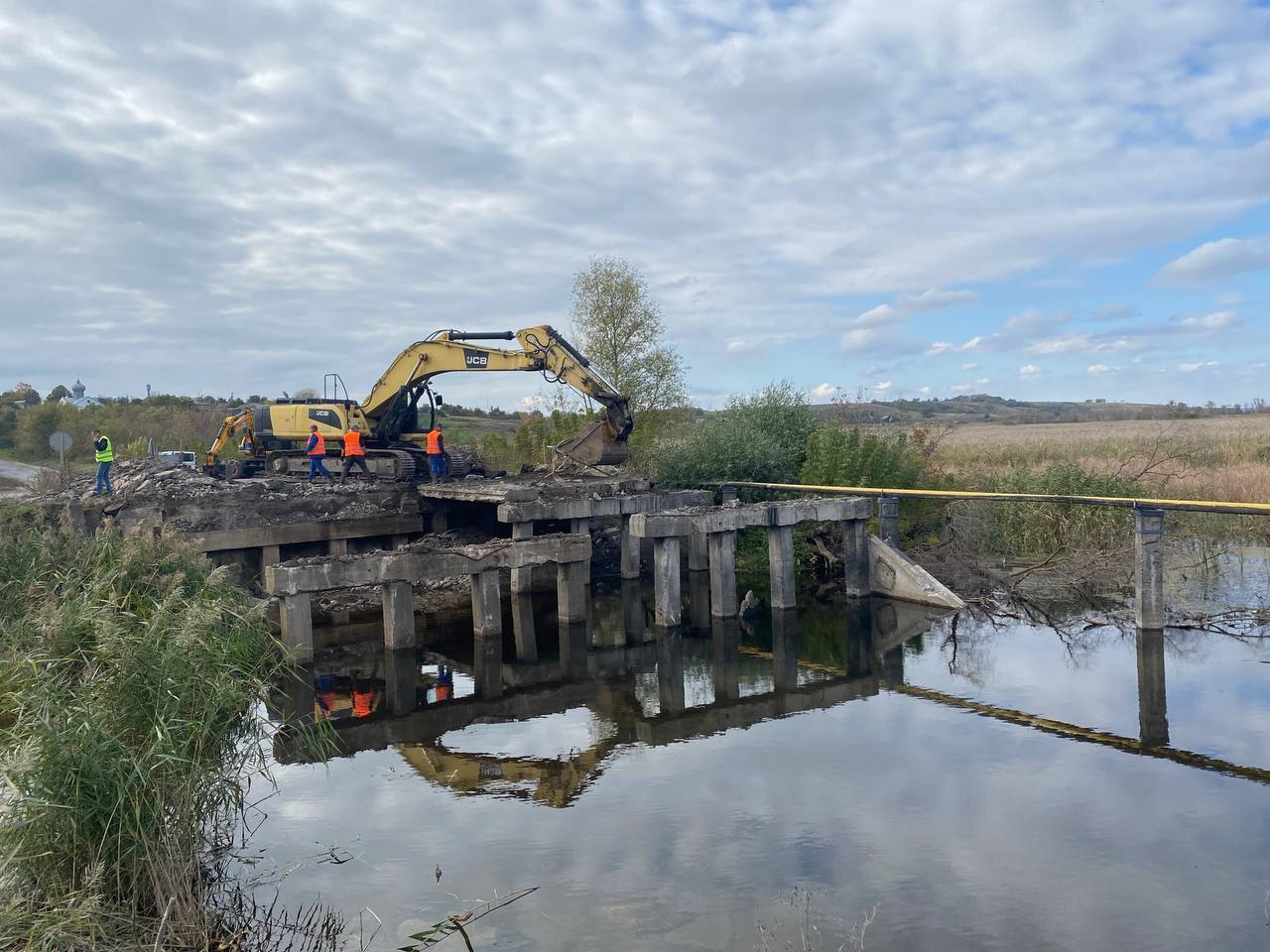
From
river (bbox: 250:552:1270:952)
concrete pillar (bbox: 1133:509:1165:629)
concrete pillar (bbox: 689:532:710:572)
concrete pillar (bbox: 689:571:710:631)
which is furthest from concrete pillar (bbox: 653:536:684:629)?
concrete pillar (bbox: 1133:509:1165:629)

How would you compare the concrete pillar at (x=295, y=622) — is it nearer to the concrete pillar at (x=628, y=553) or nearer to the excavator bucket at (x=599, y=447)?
the concrete pillar at (x=628, y=553)

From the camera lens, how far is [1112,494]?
15.8 metres

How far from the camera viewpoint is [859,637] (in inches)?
511

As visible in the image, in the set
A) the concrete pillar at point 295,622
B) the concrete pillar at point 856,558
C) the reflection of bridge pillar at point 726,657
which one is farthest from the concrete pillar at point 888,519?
the concrete pillar at point 295,622

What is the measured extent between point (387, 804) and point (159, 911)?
98.5 inches

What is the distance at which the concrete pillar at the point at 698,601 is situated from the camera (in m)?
14.2

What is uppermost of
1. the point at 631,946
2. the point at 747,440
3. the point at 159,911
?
the point at 747,440

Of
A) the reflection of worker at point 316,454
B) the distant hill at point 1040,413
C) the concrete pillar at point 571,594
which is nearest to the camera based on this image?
the concrete pillar at point 571,594

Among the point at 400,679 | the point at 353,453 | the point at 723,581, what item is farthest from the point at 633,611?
the point at 353,453

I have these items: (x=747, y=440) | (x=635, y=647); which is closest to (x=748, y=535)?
(x=747, y=440)

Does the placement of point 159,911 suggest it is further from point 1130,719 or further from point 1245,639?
point 1245,639

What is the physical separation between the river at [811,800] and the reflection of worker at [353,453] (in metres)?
6.15

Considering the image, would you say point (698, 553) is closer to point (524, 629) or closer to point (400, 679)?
point (524, 629)

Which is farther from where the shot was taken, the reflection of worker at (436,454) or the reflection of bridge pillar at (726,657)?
the reflection of worker at (436,454)
